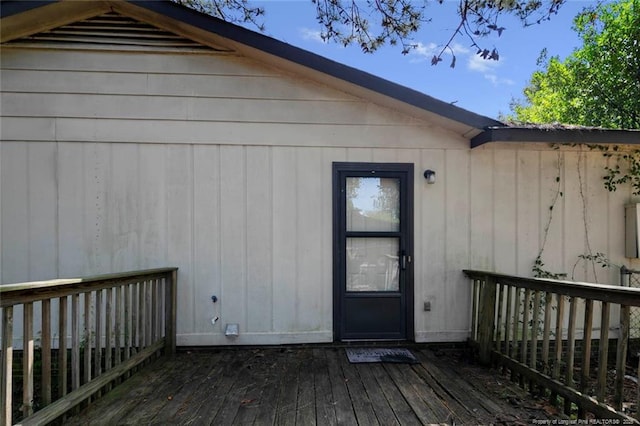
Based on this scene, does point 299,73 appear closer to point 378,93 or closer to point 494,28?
point 378,93

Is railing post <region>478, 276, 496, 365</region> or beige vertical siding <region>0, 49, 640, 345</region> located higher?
beige vertical siding <region>0, 49, 640, 345</region>

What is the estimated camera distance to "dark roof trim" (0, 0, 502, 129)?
3252 mm

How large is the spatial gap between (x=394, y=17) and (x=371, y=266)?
282 cm

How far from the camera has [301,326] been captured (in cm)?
365

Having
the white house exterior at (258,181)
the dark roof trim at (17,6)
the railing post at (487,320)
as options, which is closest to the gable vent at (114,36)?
the white house exterior at (258,181)

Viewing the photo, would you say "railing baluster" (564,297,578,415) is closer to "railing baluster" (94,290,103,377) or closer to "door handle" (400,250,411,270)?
"door handle" (400,250,411,270)

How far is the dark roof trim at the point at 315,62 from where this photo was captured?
3252 mm

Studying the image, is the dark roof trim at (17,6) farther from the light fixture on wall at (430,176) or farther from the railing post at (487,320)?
the railing post at (487,320)

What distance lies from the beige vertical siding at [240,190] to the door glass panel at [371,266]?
0.27 m

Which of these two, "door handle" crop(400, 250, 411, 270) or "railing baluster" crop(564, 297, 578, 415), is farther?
"door handle" crop(400, 250, 411, 270)

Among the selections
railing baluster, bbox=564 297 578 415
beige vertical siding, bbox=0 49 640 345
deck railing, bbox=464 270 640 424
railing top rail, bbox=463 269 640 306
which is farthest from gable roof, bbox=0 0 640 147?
railing baluster, bbox=564 297 578 415

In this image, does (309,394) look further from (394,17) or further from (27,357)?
(394,17)

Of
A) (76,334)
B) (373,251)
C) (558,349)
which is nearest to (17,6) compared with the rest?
(76,334)

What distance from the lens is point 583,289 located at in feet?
7.55
